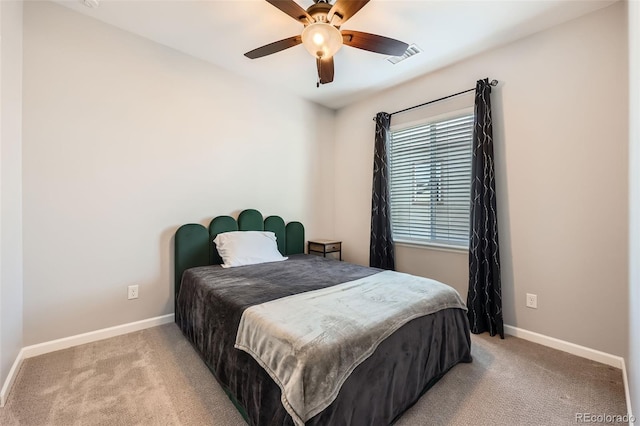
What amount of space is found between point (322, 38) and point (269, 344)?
6.17 ft

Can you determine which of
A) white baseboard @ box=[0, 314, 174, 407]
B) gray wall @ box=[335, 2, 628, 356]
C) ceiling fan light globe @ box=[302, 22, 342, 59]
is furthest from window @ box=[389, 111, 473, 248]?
white baseboard @ box=[0, 314, 174, 407]

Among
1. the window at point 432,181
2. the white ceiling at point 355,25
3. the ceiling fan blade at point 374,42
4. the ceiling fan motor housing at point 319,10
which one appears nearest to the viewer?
the ceiling fan motor housing at point 319,10

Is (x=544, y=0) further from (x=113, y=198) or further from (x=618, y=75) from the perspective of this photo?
(x=113, y=198)

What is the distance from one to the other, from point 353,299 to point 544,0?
8.53 feet

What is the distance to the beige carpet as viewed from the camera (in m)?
1.51

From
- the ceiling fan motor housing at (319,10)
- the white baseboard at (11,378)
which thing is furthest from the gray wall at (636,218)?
the white baseboard at (11,378)

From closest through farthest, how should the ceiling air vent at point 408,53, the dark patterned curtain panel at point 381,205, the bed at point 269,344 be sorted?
the bed at point 269,344
the ceiling air vent at point 408,53
the dark patterned curtain panel at point 381,205

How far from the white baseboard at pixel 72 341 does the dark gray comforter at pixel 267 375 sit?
271 mm

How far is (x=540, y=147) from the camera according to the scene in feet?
7.79

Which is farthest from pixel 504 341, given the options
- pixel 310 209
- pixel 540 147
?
pixel 310 209

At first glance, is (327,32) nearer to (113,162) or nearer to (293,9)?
(293,9)

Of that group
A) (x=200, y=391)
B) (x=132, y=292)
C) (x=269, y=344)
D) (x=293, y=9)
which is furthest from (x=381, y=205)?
(x=132, y=292)

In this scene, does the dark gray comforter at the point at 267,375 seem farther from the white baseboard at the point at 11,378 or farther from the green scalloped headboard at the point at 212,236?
the white baseboard at the point at 11,378

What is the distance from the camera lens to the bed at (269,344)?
1236 millimetres
